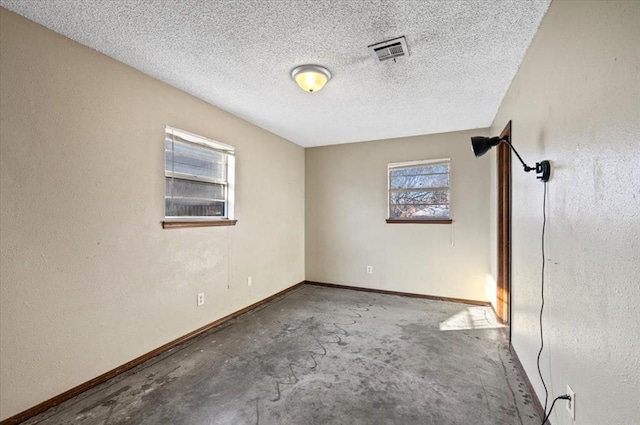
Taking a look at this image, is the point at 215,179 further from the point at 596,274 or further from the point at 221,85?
the point at 596,274

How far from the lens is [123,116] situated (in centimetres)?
229

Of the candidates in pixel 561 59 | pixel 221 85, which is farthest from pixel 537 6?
pixel 221 85

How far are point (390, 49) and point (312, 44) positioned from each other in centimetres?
57

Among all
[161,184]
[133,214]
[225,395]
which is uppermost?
[161,184]

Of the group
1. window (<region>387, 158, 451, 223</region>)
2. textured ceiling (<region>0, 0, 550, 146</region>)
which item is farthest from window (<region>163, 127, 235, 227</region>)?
window (<region>387, 158, 451, 223</region>)

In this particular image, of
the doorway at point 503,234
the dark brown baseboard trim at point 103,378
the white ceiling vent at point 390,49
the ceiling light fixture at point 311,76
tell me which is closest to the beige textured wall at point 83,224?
the dark brown baseboard trim at point 103,378

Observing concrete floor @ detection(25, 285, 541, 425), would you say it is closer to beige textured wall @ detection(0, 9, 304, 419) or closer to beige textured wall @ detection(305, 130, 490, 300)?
beige textured wall @ detection(0, 9, 304, 419)

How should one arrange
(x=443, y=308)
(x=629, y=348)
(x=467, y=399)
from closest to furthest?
(x=629, y=348) < (x=467, y=399) < (x=443, y=308)

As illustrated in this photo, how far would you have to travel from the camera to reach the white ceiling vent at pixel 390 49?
196cm

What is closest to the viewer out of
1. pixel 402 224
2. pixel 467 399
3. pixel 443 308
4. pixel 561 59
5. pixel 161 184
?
pixel 561 59

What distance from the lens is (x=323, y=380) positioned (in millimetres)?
2143

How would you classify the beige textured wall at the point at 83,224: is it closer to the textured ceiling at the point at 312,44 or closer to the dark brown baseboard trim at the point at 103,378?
the dark brown baseboard trim at the point at 103,378

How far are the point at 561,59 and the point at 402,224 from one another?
3039mm

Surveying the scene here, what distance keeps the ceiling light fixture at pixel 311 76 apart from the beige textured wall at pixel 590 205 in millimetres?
1482
